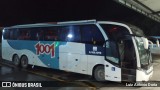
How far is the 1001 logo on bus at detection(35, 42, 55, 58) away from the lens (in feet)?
49.7

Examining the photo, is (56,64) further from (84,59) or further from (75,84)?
(75,84)

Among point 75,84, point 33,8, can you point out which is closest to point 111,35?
point 75,84

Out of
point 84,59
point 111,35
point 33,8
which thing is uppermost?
point 33,8

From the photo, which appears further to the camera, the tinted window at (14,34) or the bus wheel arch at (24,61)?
the tinted window at (14,34)

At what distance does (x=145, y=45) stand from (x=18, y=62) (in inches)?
328

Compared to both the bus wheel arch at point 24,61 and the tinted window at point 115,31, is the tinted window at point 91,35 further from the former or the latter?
the bus wheel arch at point 24,61

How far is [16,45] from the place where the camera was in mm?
17906

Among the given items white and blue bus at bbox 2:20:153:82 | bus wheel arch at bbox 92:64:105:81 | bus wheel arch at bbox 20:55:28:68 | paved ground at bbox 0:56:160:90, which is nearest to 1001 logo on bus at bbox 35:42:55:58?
white and blue bus at bbox 2:20:153:82

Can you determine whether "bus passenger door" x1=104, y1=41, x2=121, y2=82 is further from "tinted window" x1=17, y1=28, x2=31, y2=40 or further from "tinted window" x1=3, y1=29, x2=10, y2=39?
"tinted window" x1=3, y1=29, x2=10, y2=39

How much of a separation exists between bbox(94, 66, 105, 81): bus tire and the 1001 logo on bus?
3.00 metres

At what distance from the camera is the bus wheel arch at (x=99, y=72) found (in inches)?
503

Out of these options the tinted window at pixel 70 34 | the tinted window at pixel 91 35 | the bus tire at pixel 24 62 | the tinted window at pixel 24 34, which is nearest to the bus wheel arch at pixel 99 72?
the tinted window at pixel 91 35

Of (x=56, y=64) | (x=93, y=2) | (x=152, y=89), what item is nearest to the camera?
(x=152, y=89)

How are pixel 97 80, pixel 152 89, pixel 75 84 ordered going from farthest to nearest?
pixel 97 80, pixel 75 84, pixel 152 89
